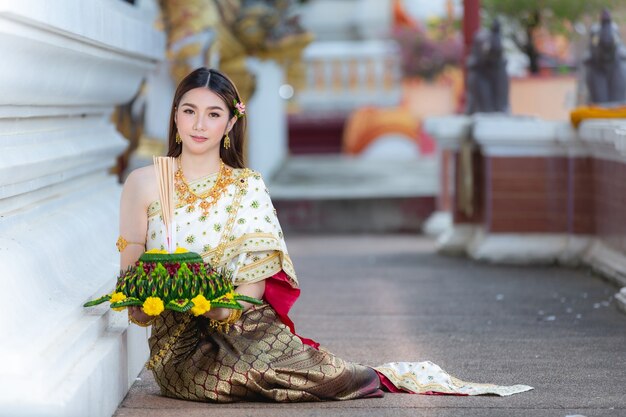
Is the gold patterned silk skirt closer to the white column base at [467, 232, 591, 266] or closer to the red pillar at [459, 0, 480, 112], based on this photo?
the white column base at [467, 232, 591, 266]

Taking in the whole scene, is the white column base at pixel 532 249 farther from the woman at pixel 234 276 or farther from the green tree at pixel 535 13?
the woman at pixel 234 276

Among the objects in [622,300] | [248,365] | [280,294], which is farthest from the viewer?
[622,300]

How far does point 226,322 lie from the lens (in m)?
3.64

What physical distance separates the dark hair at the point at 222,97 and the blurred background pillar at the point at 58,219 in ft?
1.23

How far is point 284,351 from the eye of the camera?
12.1 feet

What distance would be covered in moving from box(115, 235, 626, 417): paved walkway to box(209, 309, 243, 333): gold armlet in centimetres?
22

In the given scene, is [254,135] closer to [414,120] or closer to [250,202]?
[414,120]

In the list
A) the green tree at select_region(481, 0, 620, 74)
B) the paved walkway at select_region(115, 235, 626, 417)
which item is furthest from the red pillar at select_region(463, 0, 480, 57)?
the paved walkway at select_region(115, 235, 626, 417)

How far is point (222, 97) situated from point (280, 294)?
62cm

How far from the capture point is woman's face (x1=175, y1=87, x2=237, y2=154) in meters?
3.78

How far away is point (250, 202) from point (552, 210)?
171 inches

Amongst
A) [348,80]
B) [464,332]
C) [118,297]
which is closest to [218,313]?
[118,297]

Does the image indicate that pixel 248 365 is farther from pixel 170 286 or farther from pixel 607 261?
pixel 607 261

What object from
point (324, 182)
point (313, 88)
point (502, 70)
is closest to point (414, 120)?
point (313, 88)
